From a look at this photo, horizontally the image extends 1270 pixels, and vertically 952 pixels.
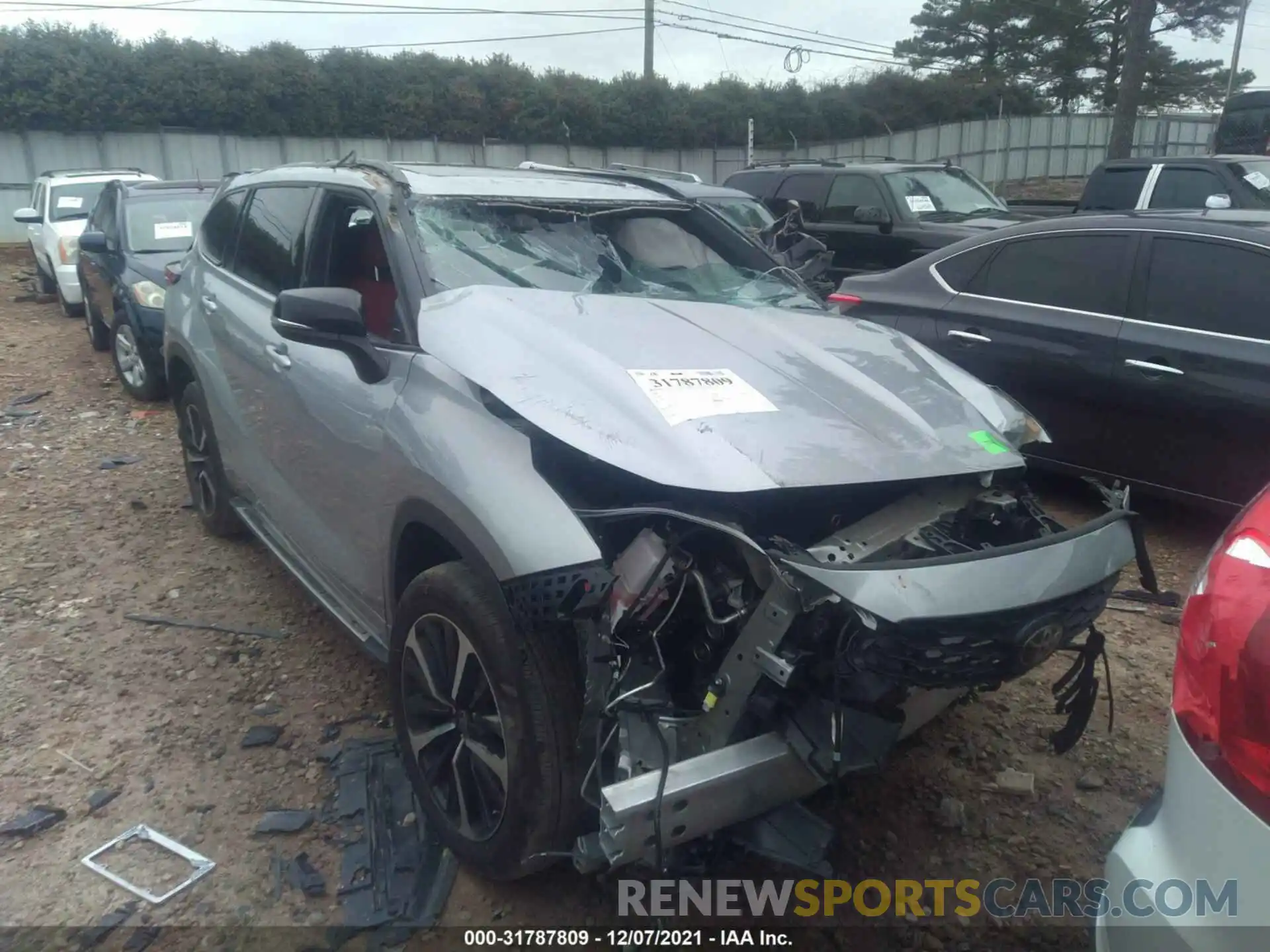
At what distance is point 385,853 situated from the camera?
286cm

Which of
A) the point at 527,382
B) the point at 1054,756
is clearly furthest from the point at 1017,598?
the point at 1054,756

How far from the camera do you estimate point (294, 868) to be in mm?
2805

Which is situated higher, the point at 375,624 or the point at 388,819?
the point at 375,624

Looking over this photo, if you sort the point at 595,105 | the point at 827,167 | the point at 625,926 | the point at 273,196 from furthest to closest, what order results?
the point at 595,105 < the point at 827,167 < the point at 273,196 < the point at 625,926

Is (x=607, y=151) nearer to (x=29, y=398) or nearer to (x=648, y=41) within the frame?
(x=648, y=41)

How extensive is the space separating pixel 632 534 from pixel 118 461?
17.7 feet

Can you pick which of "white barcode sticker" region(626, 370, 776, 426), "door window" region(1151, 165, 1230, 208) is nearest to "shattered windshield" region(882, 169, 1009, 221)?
"door window" region(1151, 165, 1230, 208)

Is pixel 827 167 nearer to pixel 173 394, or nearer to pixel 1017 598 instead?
pixel 173 394

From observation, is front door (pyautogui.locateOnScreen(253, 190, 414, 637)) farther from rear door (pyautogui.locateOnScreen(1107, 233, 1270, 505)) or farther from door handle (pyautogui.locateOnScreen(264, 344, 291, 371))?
rear door (pyautogui.locateOnScreen(1107, 233, 1270, 505))

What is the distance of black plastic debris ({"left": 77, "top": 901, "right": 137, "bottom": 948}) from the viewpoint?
8.41 feet

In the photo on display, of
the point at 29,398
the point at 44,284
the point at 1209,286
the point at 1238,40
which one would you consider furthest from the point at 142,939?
the point at 1238,40

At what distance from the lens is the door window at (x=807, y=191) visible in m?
10.8

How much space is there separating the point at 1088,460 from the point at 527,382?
3.65 meters

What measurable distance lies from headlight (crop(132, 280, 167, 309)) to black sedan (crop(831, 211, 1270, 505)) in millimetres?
5486
